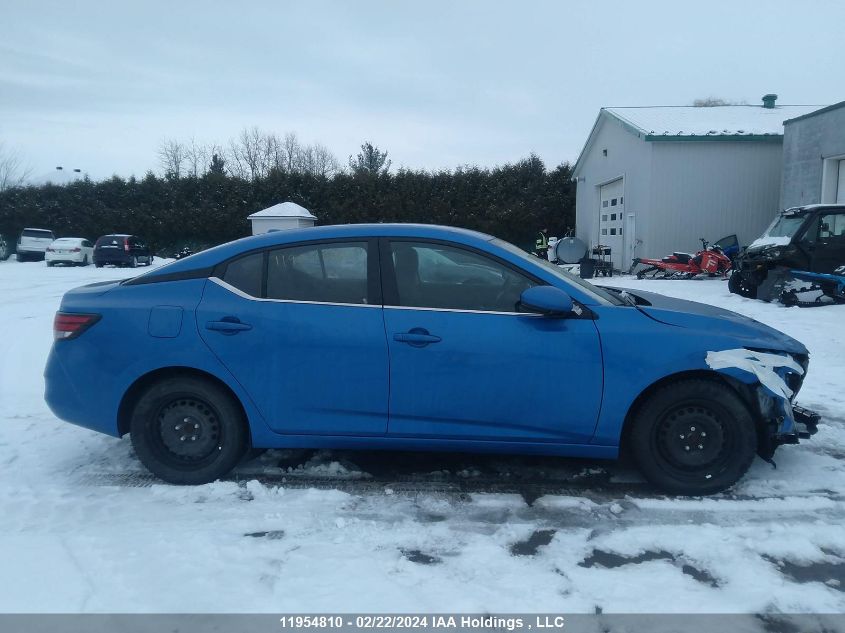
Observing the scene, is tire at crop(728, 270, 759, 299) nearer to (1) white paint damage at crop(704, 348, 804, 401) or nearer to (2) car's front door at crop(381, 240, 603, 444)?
(1) white paint damage at crop(704, 348, 804, 401)

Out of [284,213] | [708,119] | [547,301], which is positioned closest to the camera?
[547,301]

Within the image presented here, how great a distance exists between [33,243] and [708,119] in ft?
87.6

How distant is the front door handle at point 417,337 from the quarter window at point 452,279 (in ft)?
0.61

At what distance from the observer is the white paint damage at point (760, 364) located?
414 centimetres

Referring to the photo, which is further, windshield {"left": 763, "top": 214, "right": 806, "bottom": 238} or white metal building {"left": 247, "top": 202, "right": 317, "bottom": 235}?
white metal building {"left": 247, "top": 202, "right": 317, "bottom": 235}

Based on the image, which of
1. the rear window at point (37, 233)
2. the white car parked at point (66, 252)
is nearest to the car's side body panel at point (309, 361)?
the white car parked at point (66, 252)

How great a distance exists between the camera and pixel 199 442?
441cm

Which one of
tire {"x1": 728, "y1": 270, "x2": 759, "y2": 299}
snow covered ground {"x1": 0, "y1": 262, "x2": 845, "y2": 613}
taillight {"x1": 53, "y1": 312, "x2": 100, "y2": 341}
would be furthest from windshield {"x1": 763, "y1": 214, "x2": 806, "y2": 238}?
taillight {"x1": 53, "y1": 312, "x2": 100, "y2": 341}

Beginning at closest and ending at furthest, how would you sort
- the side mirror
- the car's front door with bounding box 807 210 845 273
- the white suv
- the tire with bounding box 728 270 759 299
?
the side mirror
the car's front door with bounding box 807 210 845 273
the tire with bounding box 728 270 759 299
the white suv

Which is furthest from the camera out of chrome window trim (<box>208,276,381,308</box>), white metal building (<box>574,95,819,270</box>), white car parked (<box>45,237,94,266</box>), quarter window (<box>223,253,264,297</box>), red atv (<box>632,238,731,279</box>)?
white car parked (<box>45,237,94,266</box>)

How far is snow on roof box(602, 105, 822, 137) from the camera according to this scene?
63.7ft

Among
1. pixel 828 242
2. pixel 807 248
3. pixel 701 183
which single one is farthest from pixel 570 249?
pixel 828 242

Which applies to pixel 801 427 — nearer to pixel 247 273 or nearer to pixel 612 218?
pixel 247 273

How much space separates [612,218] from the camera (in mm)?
23562
